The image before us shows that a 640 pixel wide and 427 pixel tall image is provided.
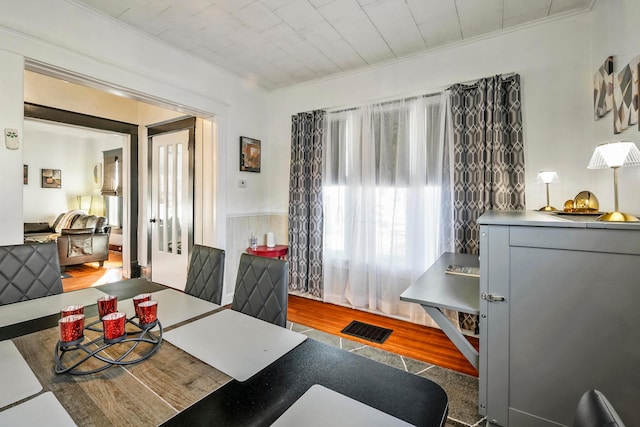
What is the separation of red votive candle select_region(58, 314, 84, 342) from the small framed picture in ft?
9.40

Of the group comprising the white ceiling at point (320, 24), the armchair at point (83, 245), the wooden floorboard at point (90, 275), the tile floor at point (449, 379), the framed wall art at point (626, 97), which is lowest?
the tile floor at point (449, 379)

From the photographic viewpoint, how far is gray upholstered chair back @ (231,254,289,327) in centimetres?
157

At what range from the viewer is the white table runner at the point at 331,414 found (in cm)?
70

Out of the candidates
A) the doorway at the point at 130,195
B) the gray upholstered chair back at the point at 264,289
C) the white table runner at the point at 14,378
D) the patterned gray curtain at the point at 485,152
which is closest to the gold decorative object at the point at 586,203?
the patterned gray curtain at the point at 485,152

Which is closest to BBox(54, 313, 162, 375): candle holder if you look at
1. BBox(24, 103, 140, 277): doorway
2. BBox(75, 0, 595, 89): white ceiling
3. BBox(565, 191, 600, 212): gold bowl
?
BBox(75, 0, 595, 89): white ceiling

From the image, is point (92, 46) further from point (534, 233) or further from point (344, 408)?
point (534, 233)

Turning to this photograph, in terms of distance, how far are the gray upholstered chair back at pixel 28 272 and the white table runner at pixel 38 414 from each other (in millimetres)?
1313

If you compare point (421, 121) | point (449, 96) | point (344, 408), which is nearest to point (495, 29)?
point (449, 96)

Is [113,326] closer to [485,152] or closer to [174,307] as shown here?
[174,307]

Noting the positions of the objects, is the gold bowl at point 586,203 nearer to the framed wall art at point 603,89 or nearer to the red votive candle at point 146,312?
the framed wall art at point 603,89

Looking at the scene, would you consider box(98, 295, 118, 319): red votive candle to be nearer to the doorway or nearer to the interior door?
the interior door

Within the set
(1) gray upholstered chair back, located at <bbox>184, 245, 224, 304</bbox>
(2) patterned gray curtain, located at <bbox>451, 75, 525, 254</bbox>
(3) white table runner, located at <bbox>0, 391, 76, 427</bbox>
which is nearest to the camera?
(3) white table runner, located at <bbox>0, 391, 76, 427</bbox>

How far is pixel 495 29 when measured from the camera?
259 cm

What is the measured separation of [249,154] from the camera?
12.4 feet
